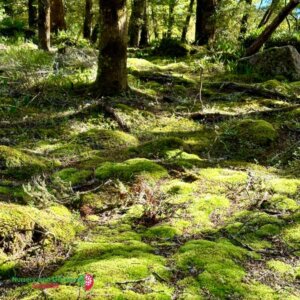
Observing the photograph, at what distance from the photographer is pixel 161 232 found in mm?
4398

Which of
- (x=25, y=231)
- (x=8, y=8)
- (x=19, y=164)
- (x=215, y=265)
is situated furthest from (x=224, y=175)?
(x=8, y=8)

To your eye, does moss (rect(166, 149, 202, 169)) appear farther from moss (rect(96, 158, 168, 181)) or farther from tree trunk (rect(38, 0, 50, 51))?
tree trunk (rect(38, 0, 50, 51))

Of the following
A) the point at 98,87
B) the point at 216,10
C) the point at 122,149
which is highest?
the point at 216,10

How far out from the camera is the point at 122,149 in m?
7.28

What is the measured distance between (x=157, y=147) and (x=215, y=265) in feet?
12.4

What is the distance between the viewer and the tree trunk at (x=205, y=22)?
54.7ft

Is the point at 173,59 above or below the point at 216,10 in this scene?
below

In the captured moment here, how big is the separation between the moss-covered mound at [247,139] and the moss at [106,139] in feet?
5.53

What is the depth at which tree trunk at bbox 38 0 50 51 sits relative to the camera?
11828mm

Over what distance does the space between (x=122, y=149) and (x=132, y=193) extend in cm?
205

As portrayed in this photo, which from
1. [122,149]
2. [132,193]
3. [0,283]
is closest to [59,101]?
[122,149]

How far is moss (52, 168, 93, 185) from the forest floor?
0.03m

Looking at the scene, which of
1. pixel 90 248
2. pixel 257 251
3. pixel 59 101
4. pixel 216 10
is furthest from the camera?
pixel 216 10

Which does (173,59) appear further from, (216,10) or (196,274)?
(196,274)
